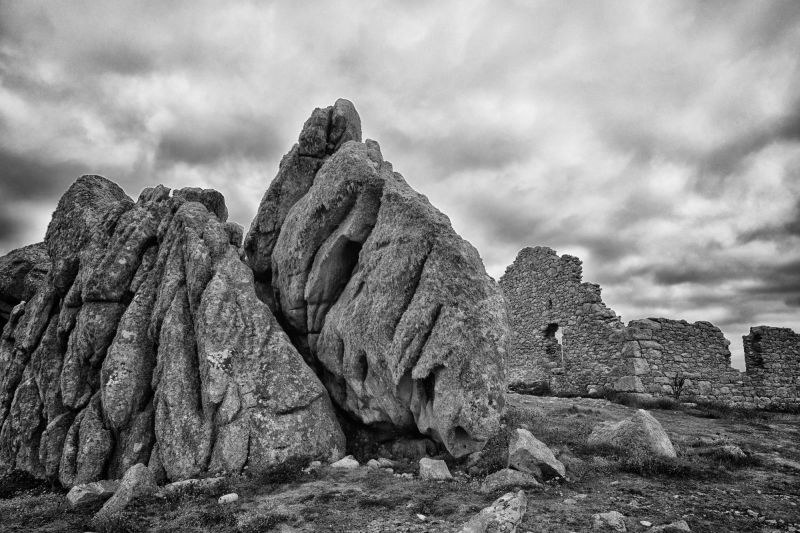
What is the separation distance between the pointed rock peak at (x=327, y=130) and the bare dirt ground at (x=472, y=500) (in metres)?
15.3

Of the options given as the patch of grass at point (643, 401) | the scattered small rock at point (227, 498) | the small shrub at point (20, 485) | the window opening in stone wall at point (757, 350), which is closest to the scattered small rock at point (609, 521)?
the scattered small rock at point (227, 498)

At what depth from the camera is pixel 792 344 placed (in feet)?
90.0

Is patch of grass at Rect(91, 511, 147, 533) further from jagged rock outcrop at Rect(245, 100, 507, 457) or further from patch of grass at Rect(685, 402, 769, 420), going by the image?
patch of grass at Rect(685, 402, 769, 420)

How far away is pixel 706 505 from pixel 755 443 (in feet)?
27.8

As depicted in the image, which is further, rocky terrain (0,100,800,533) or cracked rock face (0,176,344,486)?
cracked rock face (0,176,344,486)

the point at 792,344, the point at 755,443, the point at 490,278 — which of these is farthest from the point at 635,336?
the point at 490,278

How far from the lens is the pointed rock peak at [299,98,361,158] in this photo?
71.6 feet

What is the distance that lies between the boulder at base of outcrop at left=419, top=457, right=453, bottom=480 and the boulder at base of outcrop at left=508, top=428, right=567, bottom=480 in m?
1.64

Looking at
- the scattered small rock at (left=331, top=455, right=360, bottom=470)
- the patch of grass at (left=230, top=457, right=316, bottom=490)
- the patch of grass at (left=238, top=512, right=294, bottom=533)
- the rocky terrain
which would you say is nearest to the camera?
the patch of grass at (left=238, top=512, right=294, bottom=533)

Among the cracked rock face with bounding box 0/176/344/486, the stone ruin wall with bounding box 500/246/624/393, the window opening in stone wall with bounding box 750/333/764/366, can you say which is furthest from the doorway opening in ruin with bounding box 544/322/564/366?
the cracked rock face with bounding box 0/176/344/486

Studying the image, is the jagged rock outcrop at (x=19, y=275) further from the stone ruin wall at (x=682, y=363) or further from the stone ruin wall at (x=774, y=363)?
the stone ruin wall at (x=774, y=363)

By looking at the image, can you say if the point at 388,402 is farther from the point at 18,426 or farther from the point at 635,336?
the point at 635,336

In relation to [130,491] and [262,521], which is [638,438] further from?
[130,491]

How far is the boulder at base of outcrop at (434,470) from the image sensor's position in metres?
10.6
